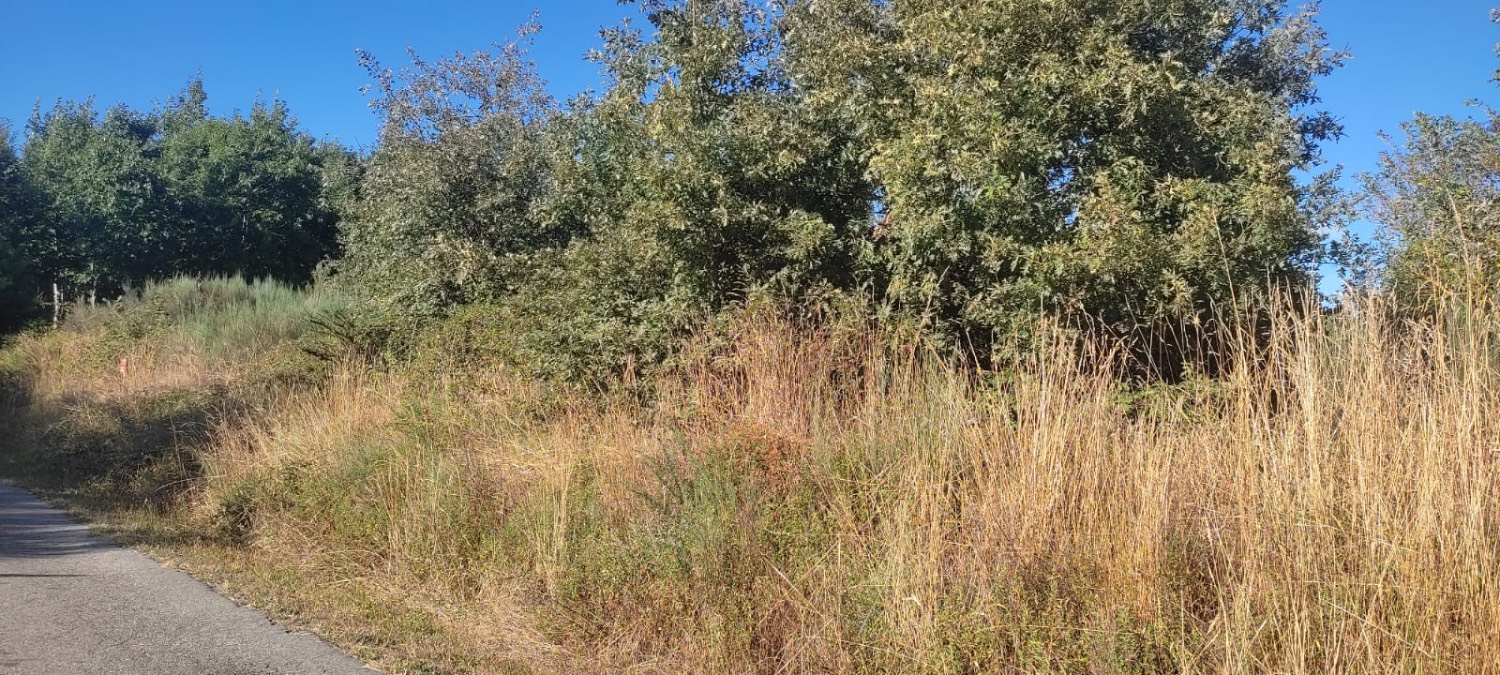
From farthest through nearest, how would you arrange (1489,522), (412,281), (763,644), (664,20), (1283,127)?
(412,281), (664,20), (1283,127), (763,644), (1489,522)

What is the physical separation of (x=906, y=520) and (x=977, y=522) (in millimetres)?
347

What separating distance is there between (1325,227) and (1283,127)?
182cm

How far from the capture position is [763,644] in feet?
16.3

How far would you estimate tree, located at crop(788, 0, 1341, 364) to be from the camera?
320 inches

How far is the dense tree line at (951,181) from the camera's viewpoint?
8289 mm

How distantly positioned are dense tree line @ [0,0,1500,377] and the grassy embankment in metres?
1.40

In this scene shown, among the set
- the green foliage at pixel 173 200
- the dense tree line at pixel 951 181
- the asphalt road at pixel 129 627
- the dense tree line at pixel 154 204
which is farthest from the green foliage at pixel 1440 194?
the green foliage at pixel 173 200

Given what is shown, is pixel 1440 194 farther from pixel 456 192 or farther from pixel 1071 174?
pixel 456 192

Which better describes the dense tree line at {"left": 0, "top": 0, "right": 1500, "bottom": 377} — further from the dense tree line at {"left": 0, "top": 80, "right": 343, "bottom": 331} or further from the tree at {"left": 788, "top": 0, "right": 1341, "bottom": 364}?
the dense tree line at {"left": 0, "top": 80, "right": 343, "bottom": 331}

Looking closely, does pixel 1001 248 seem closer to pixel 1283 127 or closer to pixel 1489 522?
pixel 1283 127

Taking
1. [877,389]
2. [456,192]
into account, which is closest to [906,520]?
[877,389]

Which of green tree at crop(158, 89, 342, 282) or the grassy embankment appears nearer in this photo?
the grassy embankment

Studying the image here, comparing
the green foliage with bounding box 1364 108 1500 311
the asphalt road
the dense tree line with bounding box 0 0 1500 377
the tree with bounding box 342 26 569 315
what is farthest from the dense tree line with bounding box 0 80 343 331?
the green foliage with bounding box 1364 108 1500 311

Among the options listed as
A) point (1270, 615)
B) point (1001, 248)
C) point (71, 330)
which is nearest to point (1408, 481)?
point (1270, 615)
